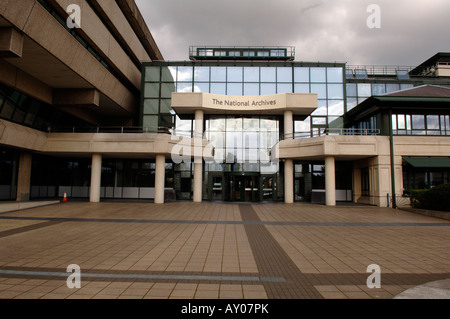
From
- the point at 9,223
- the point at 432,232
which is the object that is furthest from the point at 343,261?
the point at 9,223

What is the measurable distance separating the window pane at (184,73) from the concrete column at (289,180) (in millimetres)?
13177

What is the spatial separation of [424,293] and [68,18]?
2374 centimetres

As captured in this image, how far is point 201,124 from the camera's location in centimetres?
A: 2378

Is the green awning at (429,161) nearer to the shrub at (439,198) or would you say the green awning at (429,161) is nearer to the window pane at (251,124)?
the shrub at (439,198)

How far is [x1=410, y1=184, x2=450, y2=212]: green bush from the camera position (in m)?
14.6

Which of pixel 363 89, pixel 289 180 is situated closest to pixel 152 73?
pixel 289 180

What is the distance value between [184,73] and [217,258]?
22.4 metres

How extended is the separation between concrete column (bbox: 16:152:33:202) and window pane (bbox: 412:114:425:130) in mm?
32229

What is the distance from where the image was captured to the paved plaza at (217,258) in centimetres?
488

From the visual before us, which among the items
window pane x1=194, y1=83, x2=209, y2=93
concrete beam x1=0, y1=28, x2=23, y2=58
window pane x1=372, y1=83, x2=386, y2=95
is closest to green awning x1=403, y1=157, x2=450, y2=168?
window pane x1=372, y1=83, x2=386, y2=95

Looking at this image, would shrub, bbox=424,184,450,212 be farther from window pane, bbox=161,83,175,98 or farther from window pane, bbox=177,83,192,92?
window pane, bbox=161,83,175,98

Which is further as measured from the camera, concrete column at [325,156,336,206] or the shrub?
concrete column at [325,156,336,206]

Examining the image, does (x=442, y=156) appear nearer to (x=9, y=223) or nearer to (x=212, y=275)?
(x=212, y=275)

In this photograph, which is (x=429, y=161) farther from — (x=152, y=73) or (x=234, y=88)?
(x=152, y=73)
